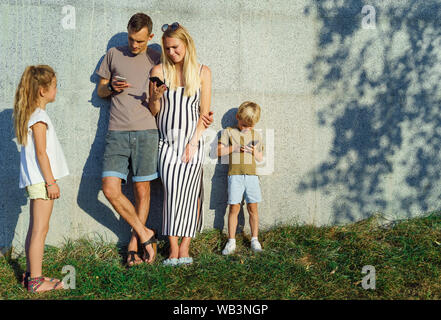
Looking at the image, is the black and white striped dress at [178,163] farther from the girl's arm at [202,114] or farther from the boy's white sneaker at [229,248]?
the boy's white sneaker at [229,248]

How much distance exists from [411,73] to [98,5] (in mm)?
3613

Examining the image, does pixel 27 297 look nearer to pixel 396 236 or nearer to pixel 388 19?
pixel 396 236

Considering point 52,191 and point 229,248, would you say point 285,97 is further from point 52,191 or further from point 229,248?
point 52,191

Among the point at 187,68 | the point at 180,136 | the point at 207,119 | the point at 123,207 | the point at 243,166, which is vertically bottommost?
the point at 123,207

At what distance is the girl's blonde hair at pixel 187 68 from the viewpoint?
3.62m

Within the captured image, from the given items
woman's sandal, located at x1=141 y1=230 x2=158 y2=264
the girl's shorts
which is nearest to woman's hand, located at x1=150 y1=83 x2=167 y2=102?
the girl's shorts

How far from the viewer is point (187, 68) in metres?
3.64

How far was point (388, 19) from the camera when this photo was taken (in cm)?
435

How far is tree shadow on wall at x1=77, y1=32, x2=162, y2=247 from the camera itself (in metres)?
4.08

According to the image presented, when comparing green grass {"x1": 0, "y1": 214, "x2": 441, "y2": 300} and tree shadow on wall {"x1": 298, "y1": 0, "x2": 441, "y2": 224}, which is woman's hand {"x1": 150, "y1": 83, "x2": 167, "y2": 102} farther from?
tree shadow on wall {"x1": 298, "y1": 0, "x2": 441, "y2": 224}

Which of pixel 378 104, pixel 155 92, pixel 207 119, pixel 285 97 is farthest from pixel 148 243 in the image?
pixel 378 104

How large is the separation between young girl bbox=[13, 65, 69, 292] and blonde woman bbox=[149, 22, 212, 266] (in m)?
0.96

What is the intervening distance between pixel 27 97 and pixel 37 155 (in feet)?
1.68
